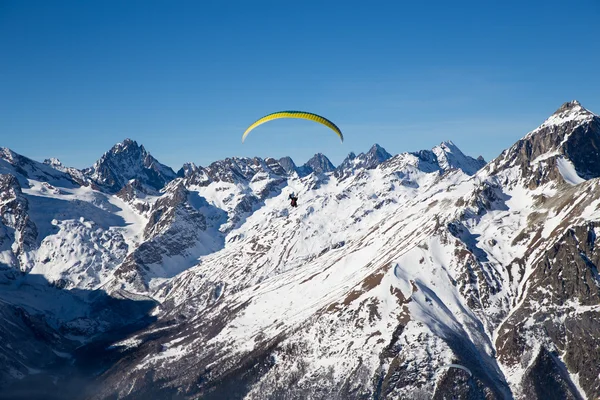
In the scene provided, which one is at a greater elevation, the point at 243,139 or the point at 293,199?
the point at 243,139

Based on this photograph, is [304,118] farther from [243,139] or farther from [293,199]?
[293,199]

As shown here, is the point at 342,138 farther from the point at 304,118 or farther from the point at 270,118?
the point at 270,118

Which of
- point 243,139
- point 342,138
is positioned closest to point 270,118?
point 243,139

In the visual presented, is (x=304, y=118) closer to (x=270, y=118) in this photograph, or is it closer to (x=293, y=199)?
(x=270, y=118)

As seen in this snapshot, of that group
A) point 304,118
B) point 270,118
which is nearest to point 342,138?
point 304,118

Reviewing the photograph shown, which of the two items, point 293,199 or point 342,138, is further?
point 293,199

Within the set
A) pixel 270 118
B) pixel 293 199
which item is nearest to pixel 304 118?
pixel 270 118

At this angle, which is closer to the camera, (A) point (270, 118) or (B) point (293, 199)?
(A) point (270, 118)
